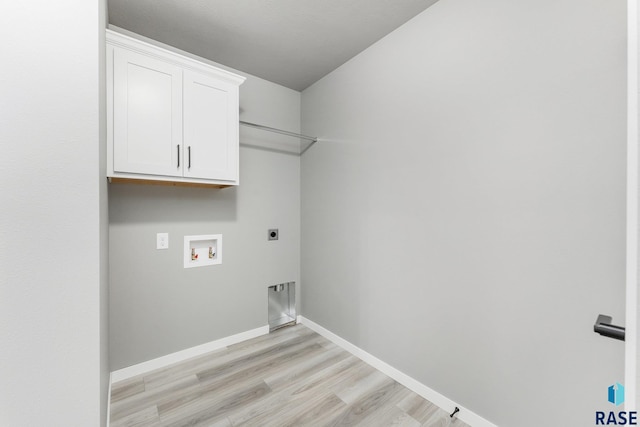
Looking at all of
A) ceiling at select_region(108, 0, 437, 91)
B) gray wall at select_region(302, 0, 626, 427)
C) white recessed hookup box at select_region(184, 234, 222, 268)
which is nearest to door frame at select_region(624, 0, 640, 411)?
gray wall at select_region(302, 0, 626, 427)

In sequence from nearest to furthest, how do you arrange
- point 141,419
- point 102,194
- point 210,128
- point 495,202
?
point 102,194
point 495,202
point 141,419
point 210,128

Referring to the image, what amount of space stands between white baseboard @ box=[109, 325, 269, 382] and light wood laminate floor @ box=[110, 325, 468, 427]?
48 millimetres

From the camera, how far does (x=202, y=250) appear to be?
2.36m

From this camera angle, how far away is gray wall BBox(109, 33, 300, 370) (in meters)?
2.00

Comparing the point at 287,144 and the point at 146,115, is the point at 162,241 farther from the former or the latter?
the point at 287,144

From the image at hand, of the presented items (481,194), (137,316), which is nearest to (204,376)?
(137,316)

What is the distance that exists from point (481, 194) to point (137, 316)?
102 inches

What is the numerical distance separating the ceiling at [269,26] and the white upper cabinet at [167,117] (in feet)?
1.04

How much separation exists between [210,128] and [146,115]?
42 cm

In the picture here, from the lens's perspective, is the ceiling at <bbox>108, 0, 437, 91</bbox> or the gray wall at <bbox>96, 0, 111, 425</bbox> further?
the ceiling at <bbox>108, 0, 437, 91</bbox>

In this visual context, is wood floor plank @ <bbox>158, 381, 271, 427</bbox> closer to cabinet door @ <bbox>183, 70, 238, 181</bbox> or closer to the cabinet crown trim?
cabinet door @ <bbox>183, 70, 238, 181</bbox>
